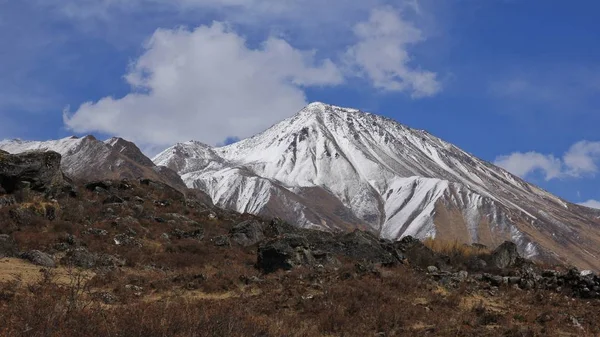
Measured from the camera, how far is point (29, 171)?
30109mm

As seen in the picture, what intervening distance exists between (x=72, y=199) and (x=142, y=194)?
6.95 m

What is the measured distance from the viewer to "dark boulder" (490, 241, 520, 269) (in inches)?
1185

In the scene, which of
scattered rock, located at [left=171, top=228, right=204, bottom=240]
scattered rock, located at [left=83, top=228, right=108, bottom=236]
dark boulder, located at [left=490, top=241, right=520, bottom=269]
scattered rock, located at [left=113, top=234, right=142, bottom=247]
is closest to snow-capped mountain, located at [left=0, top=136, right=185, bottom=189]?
scattered rock, located at [left=171, top=228, right=204, bottom=240]

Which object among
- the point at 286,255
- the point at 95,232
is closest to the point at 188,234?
the point at 95,232

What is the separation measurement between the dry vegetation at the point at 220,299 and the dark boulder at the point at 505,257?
9.70m

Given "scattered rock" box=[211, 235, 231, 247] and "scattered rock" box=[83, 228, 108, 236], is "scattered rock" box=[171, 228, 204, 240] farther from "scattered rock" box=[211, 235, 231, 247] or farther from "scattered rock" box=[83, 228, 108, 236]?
"scattered rock" box=[83, 228, 108, 236]

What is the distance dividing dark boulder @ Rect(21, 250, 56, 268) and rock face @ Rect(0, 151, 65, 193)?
35.5 feet

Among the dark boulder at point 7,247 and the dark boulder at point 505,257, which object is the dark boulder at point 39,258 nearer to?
the dark boulder at point 7,247

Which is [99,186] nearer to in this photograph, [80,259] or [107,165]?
[80,259]

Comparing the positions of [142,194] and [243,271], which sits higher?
[142,194]

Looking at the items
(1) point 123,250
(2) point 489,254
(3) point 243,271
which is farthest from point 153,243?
(2) point 489,254

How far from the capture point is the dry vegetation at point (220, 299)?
10.4 meters

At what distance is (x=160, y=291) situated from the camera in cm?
1675

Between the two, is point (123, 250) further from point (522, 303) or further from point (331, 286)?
point (522, 303)
